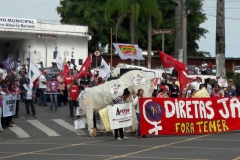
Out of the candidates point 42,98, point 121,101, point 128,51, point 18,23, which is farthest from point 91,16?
point 121,101

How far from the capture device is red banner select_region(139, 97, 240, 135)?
20.1 m

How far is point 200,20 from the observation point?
69.6 metres

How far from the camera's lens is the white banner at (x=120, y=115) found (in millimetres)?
19141

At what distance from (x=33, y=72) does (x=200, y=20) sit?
1804 inches

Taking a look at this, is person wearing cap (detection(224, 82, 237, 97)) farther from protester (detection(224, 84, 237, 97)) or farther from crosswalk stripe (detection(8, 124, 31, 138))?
crosswalk stripe (detection(8, 124, 31, 138))

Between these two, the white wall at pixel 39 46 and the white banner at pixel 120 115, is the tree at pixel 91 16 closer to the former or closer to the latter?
the white wall at pixel 39 46

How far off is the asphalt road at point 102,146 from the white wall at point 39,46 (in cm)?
2442

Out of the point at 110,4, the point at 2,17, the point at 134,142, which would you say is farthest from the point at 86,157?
the point at 2,17

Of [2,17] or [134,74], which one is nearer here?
[134,74]

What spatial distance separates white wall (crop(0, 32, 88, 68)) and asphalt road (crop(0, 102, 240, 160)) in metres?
24.4

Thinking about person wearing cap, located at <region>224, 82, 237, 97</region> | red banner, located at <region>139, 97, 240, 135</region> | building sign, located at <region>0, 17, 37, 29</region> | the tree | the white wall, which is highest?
A: the tree

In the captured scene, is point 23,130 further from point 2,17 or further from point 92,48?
point 92,48

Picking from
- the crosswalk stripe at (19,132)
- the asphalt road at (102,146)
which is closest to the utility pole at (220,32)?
the asphalt road at (102,146)

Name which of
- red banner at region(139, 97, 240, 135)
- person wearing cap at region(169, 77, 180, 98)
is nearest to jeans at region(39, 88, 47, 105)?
person wearing cap at region(169, 77, 180, 98)
